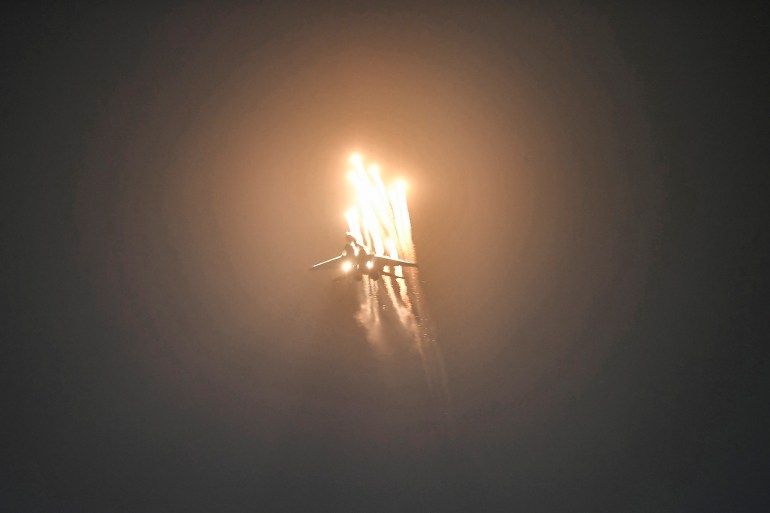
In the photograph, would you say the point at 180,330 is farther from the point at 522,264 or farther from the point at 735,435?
the point at 735,435

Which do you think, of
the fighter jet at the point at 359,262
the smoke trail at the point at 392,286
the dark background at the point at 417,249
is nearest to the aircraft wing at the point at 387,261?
the fighter jet at the point at 359,262

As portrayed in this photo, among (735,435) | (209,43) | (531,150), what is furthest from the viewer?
(209,43)

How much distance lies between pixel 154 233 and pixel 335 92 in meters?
4.75

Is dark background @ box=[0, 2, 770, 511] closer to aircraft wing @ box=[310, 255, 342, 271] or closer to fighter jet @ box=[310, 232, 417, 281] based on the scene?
aircraft wing @ box=[310, 255, 342, 271]

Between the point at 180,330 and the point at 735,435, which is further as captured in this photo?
the point at 180,330

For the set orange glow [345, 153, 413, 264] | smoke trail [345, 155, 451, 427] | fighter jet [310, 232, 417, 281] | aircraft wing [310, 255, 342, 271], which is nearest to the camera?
smoke trail [345, 155, 451, 427]

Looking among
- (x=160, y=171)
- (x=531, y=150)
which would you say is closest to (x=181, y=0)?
(x=160, y=171)

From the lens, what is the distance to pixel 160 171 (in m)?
13.9

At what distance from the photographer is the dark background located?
38.1ft

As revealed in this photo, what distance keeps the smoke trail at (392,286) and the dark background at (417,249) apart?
0.70ft

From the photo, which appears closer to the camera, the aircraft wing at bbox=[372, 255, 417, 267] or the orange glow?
the aircraft wing at bbox=[372, 255, 417, 267]

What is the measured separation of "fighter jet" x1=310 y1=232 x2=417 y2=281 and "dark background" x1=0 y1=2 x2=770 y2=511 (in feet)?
1.45

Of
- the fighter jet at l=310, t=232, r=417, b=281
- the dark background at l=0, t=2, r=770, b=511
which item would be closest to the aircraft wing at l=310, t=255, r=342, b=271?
the fighter jet at l=310, t=232, r=417, b=281

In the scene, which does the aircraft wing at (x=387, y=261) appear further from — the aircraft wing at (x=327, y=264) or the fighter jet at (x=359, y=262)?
the aircraft wing at (x=327, y=264)
